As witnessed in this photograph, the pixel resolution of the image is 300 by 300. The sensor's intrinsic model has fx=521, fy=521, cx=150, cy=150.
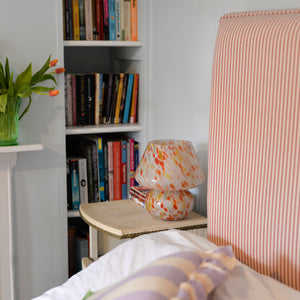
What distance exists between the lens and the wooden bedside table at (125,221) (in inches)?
66.9

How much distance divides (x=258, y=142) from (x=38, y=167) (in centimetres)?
108

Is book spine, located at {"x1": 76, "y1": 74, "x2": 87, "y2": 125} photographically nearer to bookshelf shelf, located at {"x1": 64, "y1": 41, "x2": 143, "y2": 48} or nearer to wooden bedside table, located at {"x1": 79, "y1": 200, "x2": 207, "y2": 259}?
bookshelf shelf, located at {"x1": 64, "y1": 41, "x2": 143, "y2": 48}

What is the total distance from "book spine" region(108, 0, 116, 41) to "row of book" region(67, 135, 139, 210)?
449mm

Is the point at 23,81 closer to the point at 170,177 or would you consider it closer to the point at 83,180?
the point at 83,180

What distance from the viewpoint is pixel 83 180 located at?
2.25 meters

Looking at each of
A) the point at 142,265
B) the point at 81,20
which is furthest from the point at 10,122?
the point at 142,265

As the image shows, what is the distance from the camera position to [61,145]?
2.12 meters

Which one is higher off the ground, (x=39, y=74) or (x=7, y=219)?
(x=39, y=74)

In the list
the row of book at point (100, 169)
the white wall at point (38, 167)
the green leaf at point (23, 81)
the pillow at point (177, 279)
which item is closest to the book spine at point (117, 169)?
the row of book at point (100, 169)

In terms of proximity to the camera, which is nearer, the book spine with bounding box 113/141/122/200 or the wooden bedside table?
the wooden bedside table

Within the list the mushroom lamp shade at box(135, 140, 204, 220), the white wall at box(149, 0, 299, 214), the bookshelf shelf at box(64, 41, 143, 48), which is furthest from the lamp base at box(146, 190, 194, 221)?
the bookshelf shelf at box(64, 41, 143, 48)

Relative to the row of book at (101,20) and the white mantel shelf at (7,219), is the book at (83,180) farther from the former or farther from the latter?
the row of book at (101,20)

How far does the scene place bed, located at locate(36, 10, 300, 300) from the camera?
1.18m

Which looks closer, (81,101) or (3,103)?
(3,103)
